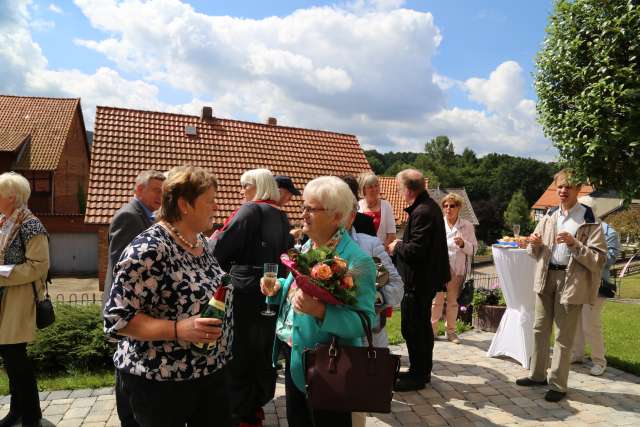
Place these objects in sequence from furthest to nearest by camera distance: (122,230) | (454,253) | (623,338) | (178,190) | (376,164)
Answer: (376,164) → (623,338) → (454,253) → (122,230) → (178,190)

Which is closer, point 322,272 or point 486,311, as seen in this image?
point 322,272

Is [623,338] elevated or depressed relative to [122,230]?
depressed

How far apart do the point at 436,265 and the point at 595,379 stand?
2497 mm

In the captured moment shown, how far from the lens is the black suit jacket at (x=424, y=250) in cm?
463

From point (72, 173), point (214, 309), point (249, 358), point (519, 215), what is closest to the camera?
point (214, 309)

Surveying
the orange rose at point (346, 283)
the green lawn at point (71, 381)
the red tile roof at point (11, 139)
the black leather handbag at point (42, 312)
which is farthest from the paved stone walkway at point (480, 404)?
the red tile roof at point (11, 139)

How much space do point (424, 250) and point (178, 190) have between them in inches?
117

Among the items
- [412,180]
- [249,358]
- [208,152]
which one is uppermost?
[208,152]

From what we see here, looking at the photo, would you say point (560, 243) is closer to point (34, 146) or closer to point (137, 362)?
point (137, 362)

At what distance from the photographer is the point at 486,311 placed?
23.9 feet

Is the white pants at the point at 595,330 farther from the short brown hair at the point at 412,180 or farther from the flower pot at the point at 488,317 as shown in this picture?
the short brown hair at the point at 412,180

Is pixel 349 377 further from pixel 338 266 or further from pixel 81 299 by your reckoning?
pixel 81 299

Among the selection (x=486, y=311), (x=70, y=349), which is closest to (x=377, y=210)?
(x=486, y=311)

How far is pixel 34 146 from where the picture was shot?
1153 inches
